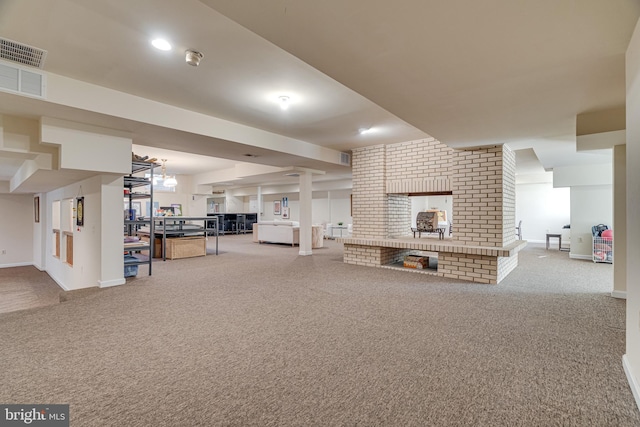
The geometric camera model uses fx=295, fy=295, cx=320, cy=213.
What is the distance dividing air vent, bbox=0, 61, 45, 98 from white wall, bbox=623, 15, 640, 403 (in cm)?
490

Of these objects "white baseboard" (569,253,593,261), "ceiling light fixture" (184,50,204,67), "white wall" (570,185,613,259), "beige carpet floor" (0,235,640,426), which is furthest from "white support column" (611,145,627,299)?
"ceiling light fixture" (184,50,204,67)

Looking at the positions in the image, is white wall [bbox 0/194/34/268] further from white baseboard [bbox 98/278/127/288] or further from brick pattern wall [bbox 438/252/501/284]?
brick pattern wall [bbox 438/252/501/284]

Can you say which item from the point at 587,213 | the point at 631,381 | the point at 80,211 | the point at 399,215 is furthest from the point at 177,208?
the point at 587,213

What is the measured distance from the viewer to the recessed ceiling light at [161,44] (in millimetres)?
2553

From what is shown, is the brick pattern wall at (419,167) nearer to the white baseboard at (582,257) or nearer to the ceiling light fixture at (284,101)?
the ceiling light fixture at (284,101)

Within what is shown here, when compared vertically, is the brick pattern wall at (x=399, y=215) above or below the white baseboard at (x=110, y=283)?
above

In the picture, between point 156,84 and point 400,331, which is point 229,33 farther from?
point 400,331

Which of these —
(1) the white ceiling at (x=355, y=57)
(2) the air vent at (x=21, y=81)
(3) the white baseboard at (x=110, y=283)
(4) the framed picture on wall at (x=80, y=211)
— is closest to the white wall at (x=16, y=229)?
(4) the framed picture on wall at (x=80, y=211)

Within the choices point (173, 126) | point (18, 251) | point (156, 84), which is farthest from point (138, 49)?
point (18, 251)

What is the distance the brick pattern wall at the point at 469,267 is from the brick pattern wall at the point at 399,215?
1.39 meters

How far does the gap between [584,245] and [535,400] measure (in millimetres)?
7820

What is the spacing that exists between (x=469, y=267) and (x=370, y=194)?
2467 mm

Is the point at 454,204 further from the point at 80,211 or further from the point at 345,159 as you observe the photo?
the point at 80,211

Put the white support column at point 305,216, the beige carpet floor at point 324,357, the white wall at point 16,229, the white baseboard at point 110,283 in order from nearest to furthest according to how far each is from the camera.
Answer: the beige carpet floor at point 324,357
the white baseboard at point 110,283
the white support column at point 305,216
the white wall at point 16,229
